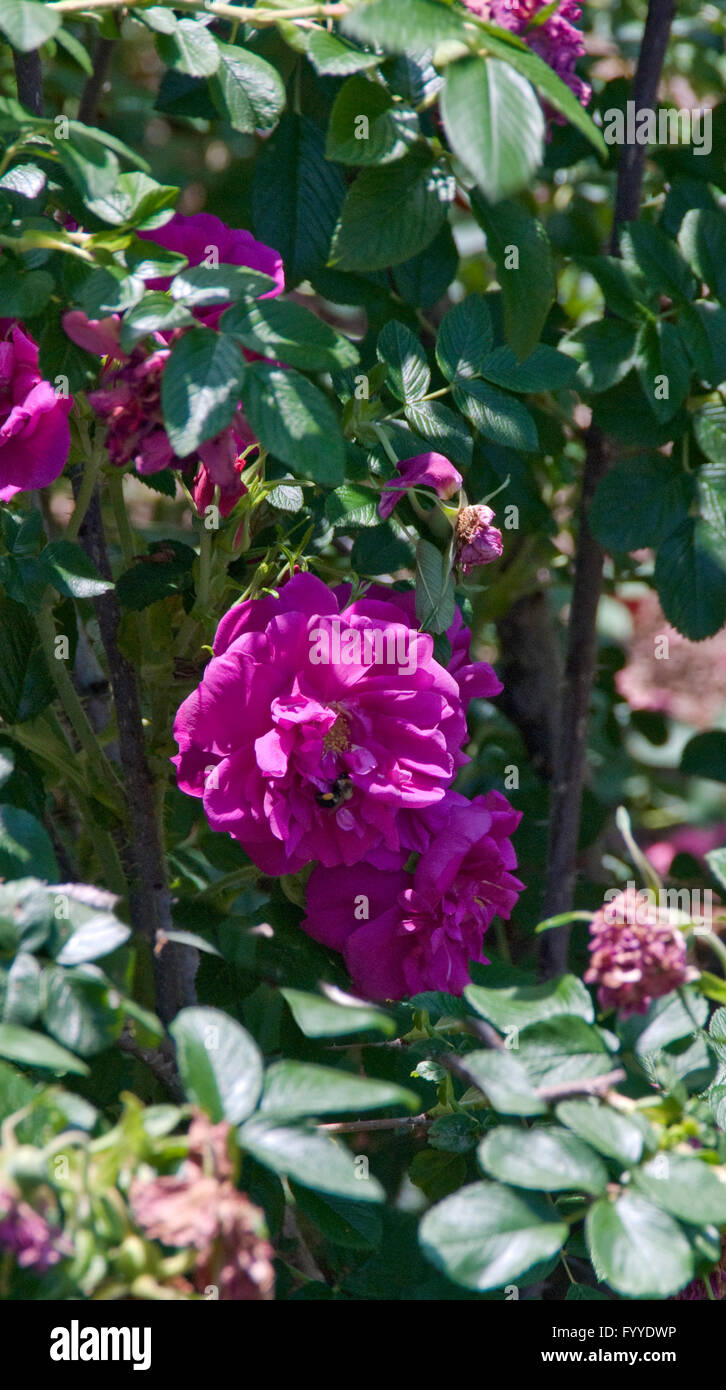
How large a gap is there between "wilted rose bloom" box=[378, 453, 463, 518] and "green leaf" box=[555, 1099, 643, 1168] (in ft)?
1.03

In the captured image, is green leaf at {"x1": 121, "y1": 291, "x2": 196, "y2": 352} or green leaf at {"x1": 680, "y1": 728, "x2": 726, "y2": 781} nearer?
green leaf at {"x1": 121, "y1": 291, "x2": 196, "y2": 352}

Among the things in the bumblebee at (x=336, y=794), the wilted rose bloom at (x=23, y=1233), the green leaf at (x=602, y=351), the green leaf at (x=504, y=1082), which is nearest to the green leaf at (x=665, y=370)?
the green leaf at (x=602, y=351)

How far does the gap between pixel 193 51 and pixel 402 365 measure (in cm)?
19

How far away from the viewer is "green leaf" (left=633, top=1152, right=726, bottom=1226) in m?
0.46

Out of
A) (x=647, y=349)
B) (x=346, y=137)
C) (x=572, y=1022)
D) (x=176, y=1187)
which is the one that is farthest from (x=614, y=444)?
(x=176, y=1187)

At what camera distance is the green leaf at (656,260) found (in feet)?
2.64

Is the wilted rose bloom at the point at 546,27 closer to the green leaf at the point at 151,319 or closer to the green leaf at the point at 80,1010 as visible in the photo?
the green leaf at the point at 151,319

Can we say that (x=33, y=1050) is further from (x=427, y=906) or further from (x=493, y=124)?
(x=493, y=124)

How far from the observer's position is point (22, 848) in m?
0.55

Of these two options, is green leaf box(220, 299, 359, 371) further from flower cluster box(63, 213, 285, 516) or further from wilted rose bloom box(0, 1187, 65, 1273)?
wilted rose bloom box(0, 1187, 65, 1273)

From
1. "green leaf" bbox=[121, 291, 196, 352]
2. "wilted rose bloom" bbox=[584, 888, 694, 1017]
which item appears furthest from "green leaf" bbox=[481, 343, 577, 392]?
"wilted rose bloom" bbox=[584, 888, 694, 1017]

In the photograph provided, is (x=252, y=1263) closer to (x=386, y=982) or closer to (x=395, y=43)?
(x=386, y=982)

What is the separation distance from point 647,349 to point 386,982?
0.43m
